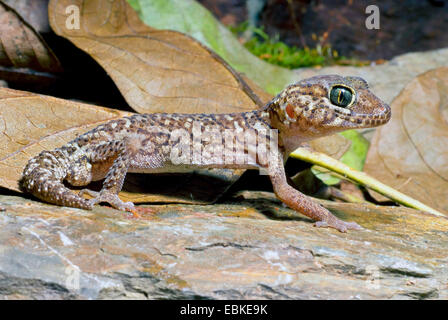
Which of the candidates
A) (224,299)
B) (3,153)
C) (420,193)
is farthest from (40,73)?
(420,193)

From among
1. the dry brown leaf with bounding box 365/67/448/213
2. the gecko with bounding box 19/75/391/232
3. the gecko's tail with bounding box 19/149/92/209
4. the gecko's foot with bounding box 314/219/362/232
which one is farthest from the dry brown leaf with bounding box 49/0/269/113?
the dry brown leaf with bounding box 365/67/448/213

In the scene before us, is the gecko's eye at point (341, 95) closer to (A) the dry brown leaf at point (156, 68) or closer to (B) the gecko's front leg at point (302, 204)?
(B) the gecko's front leg at point (302, 204)

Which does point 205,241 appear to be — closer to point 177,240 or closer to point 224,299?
point 177,240

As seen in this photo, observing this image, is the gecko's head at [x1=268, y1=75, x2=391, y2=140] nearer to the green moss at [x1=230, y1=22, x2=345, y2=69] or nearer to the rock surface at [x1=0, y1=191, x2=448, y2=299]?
the rock surface at [x1=0, y1=191, x2=448, y2=299]

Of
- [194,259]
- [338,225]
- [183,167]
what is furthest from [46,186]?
[338,225]

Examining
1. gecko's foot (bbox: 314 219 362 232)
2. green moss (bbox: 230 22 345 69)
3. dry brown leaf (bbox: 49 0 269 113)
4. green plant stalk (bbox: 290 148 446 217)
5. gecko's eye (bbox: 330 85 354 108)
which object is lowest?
Result: gecko's foot (bbox: 314 219 362 232)

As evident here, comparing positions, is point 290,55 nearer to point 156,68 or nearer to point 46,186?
point 156,68
